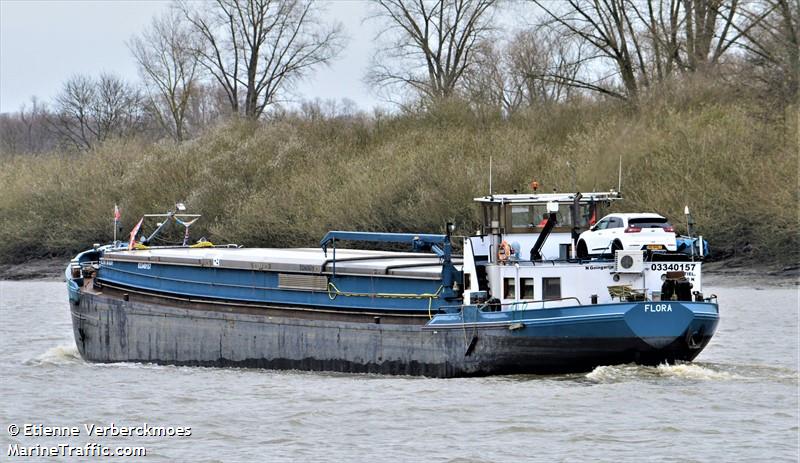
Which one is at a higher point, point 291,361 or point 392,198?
point 392,198

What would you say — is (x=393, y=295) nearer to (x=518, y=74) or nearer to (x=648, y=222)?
(x=648, y=222)

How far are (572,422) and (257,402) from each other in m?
6.16

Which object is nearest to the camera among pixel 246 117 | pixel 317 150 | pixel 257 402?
pixel 257 402

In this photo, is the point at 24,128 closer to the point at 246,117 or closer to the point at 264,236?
the point at 246,117

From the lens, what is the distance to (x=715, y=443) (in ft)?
69.6

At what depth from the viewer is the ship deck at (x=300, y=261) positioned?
28766mm

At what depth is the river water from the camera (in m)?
21.0

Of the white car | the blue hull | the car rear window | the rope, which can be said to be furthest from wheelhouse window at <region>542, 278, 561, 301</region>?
the car rear window

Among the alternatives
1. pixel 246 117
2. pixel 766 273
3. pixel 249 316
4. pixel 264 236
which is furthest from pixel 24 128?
pixel 249 316

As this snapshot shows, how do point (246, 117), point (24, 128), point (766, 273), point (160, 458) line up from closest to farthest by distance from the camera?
point (160, 458), point (766, 273), point (246, 117), point (24, 128)

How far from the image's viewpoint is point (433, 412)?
77.6ft

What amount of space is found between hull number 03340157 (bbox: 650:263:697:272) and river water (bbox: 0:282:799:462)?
1.88 meters

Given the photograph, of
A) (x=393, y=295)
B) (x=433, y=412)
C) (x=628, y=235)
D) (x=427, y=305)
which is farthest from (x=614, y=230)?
(x=433, y=412)

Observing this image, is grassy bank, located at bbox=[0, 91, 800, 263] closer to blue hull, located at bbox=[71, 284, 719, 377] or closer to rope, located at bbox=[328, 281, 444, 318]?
blue hull, located at bbox=[71, 284, 719, 377]
